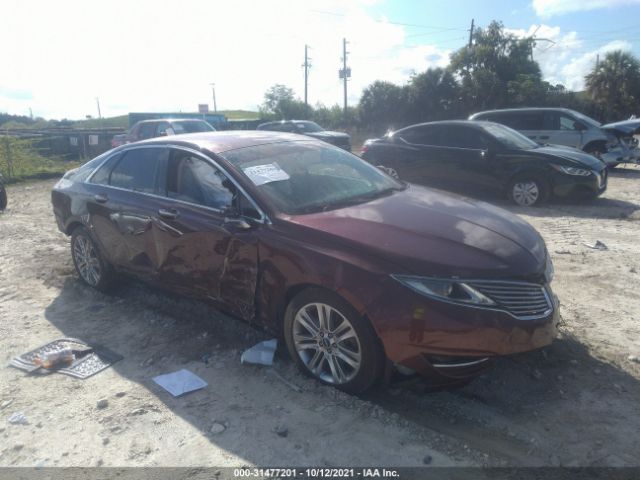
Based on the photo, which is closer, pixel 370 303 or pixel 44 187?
pixel 370 303

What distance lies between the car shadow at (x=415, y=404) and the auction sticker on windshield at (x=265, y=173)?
50.6 inches

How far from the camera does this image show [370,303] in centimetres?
292

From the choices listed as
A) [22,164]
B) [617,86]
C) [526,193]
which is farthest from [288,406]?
[617,86]

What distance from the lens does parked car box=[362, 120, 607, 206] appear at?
862cm

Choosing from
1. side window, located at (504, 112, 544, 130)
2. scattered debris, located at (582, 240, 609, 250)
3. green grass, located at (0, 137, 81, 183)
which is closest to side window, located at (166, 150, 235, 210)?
scattered debris, located at (582, 240, 609, 250)

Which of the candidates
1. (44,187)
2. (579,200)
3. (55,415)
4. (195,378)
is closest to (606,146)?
(579,200)

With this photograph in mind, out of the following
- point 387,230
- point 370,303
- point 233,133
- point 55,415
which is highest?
point 233,133

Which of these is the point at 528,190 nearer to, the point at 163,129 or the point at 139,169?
the point at 139,169

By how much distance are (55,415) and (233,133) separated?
8.90 ft

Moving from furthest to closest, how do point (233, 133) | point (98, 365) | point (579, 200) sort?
point (579, 200), point (233, 133), point (98, 365)

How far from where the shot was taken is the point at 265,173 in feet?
12.6

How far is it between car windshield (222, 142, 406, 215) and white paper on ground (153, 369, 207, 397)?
134 cm

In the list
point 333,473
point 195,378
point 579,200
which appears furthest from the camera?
point 579,200

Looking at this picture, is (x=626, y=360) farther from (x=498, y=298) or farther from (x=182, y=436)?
(x=182, y=436)
